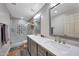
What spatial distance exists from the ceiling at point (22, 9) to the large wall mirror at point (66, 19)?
45 cm

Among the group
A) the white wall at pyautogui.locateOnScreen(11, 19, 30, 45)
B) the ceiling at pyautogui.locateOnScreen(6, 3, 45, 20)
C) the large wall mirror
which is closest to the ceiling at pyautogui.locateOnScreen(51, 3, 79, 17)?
the large wall mirror

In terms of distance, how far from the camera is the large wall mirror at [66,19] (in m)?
1.47

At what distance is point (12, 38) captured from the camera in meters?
1.64

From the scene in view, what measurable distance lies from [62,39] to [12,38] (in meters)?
0.94

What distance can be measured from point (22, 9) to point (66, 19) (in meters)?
0.81

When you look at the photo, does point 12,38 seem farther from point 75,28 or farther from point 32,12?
point 75,28

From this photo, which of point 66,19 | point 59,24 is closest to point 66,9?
point 66,19

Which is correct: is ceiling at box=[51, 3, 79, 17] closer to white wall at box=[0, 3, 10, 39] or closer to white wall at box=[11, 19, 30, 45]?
white wall at box=[11, 19, 30, 45]

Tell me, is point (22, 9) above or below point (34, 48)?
above

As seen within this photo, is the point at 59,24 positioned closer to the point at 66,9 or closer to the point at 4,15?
the point at 66,9

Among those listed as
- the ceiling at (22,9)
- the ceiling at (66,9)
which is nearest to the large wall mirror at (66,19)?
the ceiling at (66,9)

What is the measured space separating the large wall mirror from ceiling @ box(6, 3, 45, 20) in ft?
1.46

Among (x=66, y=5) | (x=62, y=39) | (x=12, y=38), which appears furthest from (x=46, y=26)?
(x=12, y=38)

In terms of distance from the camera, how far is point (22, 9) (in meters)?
1.58
